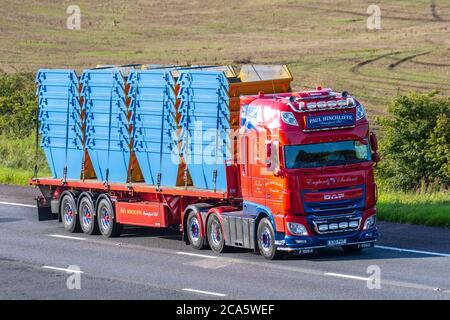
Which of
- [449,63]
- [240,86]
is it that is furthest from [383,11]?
[240,86]

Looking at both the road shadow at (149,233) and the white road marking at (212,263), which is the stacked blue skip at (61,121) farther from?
the white road marking at (212,263)

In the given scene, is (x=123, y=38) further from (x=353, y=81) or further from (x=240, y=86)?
(x=240, y=86)

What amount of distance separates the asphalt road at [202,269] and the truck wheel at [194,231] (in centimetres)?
20

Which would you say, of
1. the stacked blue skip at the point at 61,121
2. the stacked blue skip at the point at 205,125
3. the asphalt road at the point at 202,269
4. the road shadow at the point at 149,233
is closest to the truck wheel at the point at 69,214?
the asphalt road at the point at 202,269

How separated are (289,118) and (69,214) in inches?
300

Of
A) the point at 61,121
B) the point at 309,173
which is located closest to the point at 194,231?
the point at 309,173

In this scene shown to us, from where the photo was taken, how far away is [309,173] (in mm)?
21906


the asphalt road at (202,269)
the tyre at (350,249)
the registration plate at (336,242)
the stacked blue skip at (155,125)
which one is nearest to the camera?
the asphalt road at (202,269)

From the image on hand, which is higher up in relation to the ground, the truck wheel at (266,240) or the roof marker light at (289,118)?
the roof marker light at (289,118)

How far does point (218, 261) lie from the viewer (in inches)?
889

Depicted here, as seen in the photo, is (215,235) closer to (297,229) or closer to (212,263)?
(212,263)

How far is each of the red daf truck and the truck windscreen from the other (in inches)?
0.7

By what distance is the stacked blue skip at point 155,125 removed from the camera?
81.3 feet

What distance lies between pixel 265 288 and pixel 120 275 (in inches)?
123
